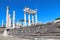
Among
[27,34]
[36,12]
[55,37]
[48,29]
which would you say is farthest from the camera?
[36,12]

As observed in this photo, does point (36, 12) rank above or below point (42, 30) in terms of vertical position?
above

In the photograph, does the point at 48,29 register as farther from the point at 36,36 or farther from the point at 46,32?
the point at 36,36

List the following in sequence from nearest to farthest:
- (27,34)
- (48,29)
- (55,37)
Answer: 1. (55,37)
2. (48,29)
3. (27,34)

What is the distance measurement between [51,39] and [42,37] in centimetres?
63

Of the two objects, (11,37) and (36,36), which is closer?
(36,36)

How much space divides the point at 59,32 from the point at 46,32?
815 mm

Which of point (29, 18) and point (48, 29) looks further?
point (29, 18)

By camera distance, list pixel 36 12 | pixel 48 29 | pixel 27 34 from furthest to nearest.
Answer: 1. pixel 36 12
2. pixel 27 34
3. pixel 48 29

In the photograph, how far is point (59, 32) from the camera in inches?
328

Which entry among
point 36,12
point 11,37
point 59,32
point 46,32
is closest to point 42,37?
point 46,32

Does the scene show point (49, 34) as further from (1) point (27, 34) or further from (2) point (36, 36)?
(1) point (27, 34)

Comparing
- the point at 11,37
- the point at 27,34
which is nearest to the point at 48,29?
the point at 27,34

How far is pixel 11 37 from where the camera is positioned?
32.5 feet

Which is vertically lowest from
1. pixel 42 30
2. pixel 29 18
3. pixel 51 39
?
pixel 51 39
